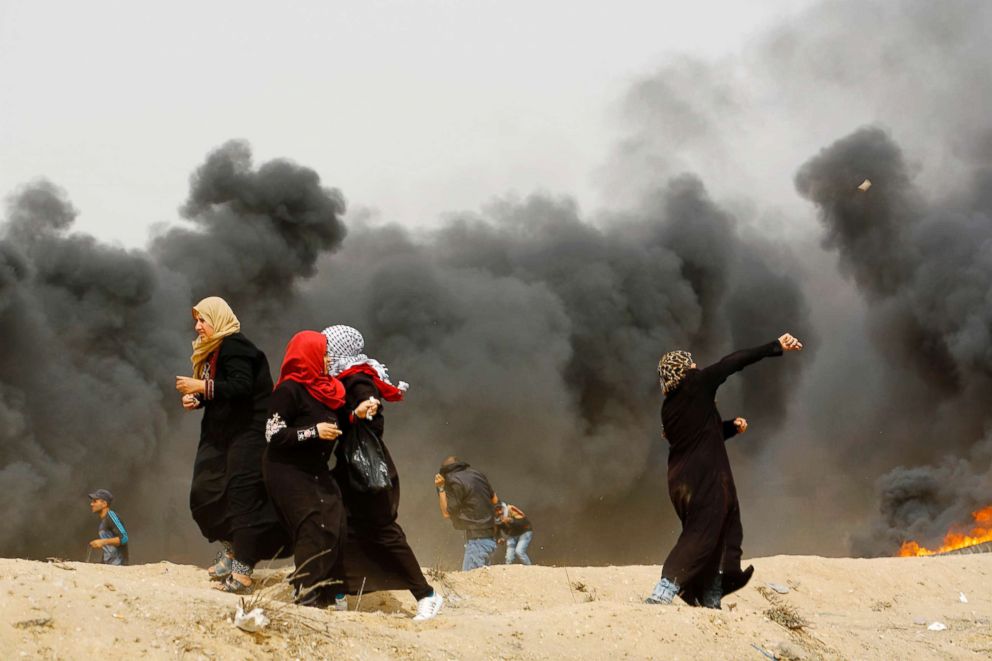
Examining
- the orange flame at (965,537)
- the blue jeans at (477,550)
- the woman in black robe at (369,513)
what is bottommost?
the woman in black robe at (369,513)

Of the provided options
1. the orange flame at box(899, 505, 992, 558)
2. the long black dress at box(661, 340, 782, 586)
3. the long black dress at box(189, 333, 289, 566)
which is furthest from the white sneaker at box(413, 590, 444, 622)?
the orange flame at box(899, 505, 992, 558)

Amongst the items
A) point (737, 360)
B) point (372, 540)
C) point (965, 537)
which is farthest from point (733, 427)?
point (965, 537)

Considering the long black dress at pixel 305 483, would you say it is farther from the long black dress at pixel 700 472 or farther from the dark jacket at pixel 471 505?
the dark jacket at pixel 471 505

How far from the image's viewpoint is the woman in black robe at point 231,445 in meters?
6.01

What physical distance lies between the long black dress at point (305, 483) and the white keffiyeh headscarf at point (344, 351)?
1.21ft

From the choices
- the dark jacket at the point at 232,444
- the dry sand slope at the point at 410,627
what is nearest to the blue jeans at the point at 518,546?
the dry sand slope at the point at 410,627

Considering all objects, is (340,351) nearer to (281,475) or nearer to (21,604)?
(281,475)

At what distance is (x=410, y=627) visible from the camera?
484 cm

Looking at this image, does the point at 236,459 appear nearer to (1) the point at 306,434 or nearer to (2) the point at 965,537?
(1) the point at 306,434

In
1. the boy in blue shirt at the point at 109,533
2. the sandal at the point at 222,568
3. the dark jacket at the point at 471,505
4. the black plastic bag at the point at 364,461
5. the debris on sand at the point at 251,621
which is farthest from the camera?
the dark jacket at the point at 471,505

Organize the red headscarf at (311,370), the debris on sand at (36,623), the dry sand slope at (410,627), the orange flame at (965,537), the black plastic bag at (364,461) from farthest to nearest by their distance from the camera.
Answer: the orange flame at (965,537) < the black plastic bag at (364,461) < the red headscarf at (311,370) < the dry sand slope at (410,627) < the debris on sand at (36,623)

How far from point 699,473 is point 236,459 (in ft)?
9.55

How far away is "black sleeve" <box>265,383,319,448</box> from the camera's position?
5.49 m

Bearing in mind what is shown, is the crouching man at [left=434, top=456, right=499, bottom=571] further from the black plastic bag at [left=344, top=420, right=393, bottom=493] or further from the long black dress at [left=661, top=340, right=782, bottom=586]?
the black plastic bag at [left=344, top=420, right=393, bottom=493]
